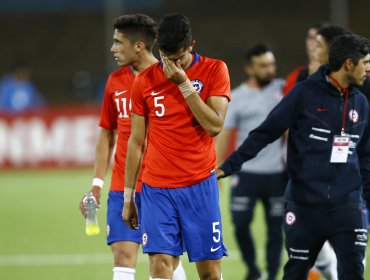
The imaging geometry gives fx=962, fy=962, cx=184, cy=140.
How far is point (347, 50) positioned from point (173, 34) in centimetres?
124

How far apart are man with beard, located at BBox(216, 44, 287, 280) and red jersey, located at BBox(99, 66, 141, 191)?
283cm

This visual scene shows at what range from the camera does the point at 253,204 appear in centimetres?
1020

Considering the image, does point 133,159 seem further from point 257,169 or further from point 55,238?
point 55,238

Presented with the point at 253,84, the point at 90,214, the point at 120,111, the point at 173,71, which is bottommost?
the point at 90,214

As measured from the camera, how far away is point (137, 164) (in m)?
6.77

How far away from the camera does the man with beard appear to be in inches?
397

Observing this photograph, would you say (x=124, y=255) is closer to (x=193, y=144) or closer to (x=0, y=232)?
(x=193, y=144)

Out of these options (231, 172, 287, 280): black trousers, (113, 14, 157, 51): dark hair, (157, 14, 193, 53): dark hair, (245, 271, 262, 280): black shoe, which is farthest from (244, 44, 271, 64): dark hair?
(157, 14, 193, 53): dark hair

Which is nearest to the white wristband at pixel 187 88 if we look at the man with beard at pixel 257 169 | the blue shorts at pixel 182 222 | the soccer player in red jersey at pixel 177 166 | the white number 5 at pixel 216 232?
the soccer player in red jersey at pixel 177 166

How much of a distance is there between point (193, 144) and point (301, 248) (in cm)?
106

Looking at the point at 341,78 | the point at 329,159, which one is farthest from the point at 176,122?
the point at 341,78

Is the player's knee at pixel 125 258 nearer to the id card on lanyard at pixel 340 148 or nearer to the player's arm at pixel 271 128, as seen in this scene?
the player's arm at pixel 271 128

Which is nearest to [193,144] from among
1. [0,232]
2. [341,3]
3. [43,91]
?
[0,232]

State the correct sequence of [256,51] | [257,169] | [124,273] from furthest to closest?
[256,51]
[257,169]
[124,273]
